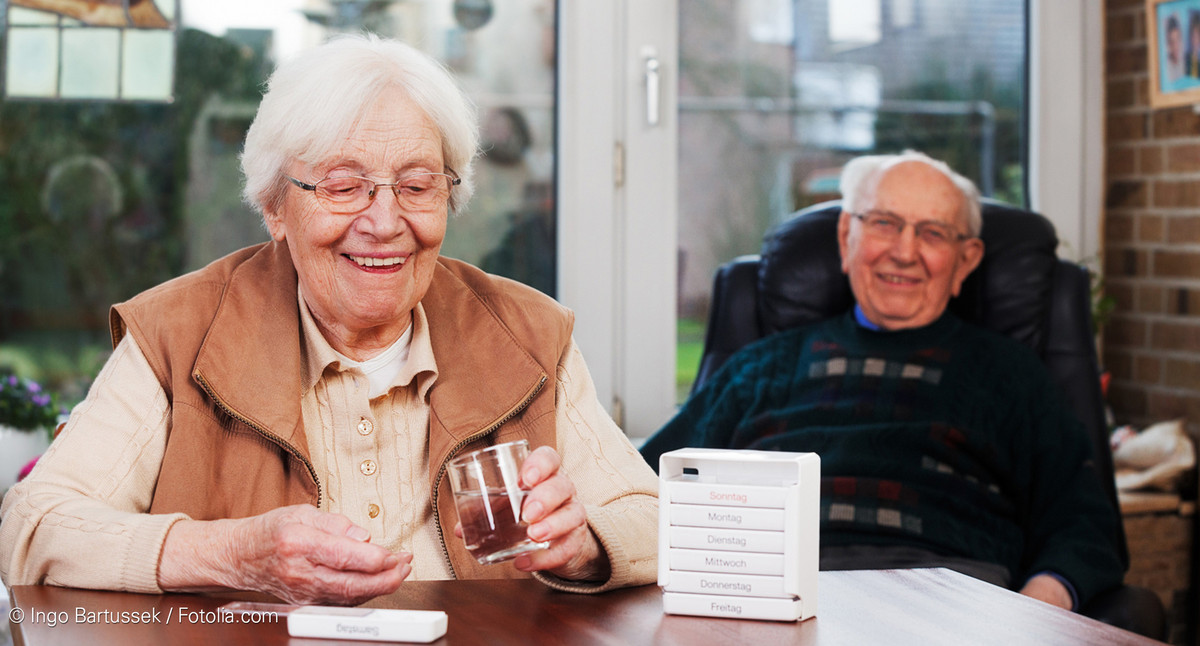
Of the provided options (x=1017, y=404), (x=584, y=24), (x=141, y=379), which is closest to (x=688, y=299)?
(x=584, y=24)

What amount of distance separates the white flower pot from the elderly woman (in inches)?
43.4

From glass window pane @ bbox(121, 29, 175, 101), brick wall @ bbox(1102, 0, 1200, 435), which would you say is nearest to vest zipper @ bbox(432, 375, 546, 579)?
glass window pane @ bbox(121, 29, 175, 101)

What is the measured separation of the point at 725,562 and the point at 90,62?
229 centimetres

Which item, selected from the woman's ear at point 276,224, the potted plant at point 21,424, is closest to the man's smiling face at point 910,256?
the woman's ear at point 276,224

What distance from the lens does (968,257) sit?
8.36ft

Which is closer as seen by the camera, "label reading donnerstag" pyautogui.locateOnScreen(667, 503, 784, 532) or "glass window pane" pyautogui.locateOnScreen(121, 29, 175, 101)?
"label reading donnerstag" pyautogui.locateOnScreen(667, 503, 784, 532)

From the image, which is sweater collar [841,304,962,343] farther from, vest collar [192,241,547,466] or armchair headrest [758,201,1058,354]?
vest collar [192,241,547,466]

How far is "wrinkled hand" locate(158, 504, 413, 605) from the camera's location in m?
1.15

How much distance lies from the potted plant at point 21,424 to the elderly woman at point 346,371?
3.63 ft

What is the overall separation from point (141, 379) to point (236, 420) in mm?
127

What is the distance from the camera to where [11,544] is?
4.34ft

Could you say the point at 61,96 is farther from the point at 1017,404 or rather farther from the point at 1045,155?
the point at 1045,155

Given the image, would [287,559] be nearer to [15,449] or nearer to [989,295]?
[15,449]

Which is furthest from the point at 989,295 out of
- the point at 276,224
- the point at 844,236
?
the point at 276,224
